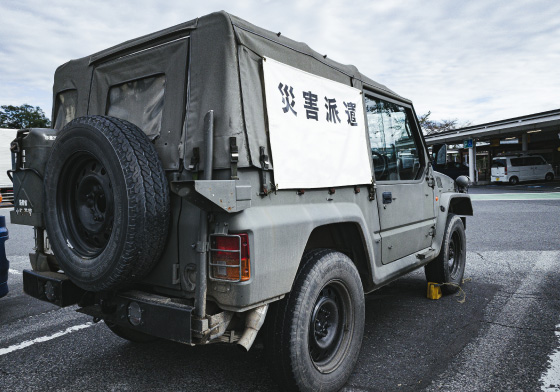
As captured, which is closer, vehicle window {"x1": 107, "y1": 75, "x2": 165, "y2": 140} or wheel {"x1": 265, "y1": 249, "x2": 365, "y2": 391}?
wheel {"x1": 265, "y1": 249, "x2": 365, "y2": 391}

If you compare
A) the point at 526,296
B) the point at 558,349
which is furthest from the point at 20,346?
the point at 526,296

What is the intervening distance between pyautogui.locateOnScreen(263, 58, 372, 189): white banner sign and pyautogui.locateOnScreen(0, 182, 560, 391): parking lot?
45.2 inches

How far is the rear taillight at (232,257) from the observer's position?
2172 millimetres

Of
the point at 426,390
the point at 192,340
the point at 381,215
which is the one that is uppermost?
the point at 381,215

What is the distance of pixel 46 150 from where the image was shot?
119 inches

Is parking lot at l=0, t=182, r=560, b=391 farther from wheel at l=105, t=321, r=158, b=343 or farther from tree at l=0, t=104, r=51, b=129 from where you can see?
tree at l=0, t=104, r=51, b=129

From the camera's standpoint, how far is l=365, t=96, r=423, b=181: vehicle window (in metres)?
3.65

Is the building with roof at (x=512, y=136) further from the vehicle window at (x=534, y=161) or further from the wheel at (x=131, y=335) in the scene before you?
the wheel at (x=131, y=335)

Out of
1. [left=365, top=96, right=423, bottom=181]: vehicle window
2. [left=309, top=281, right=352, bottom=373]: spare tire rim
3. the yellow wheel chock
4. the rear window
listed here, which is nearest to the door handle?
[left=365, top=96, right=423, bottom=181]: vehicle window

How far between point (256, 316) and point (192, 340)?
1.20 feet

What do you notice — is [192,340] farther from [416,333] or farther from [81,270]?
[416,333]

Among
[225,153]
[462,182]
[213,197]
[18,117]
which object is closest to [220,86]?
[225,153]

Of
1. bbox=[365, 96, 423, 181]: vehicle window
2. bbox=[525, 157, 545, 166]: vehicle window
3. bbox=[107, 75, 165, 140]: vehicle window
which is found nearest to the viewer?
bbox=[107, 75, 165, 140]: vehicle window

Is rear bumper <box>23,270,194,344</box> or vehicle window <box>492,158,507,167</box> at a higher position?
vehicle window <box>492,158,507,167</box>
